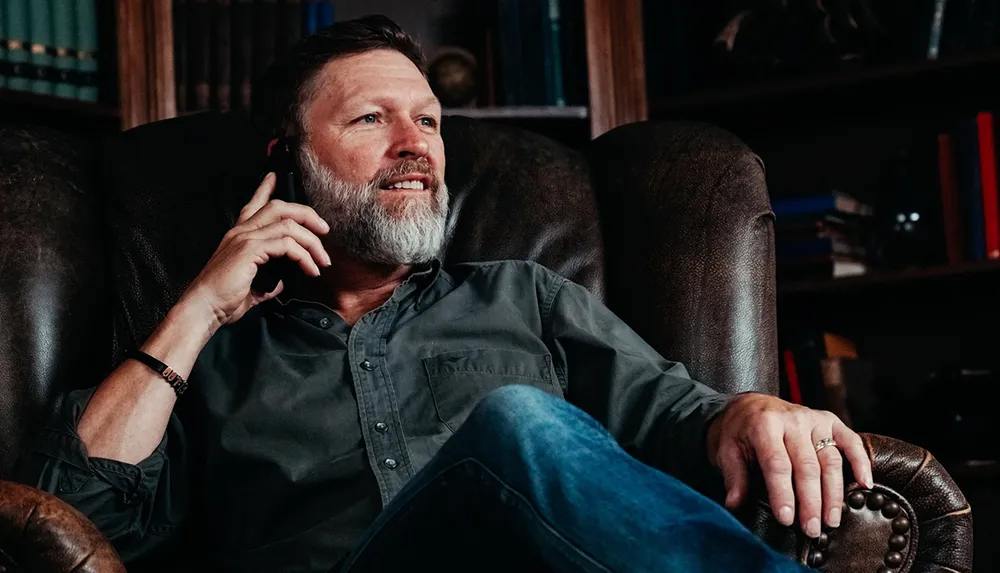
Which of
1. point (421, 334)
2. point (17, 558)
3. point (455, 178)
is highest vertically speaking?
point (455, 178)

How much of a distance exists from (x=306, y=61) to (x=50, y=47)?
0.87 metres

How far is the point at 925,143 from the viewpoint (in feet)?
8.13

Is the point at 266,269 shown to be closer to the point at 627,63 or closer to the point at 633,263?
the point at 633,263

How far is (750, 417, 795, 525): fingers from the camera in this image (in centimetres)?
106

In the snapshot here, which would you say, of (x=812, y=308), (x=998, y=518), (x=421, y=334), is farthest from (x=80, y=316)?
(x=998, y=518)

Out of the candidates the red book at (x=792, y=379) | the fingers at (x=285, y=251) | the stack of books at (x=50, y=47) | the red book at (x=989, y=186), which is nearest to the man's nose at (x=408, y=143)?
the fingers at (x=285, y=251)

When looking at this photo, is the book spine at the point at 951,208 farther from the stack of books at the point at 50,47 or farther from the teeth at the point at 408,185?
the stack of books at the point at 50,47

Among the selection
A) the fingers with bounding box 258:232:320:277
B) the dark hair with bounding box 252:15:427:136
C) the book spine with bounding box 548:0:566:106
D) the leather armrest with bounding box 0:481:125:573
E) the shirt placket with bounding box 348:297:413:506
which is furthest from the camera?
the book spine with bounding box 548:0:566:106

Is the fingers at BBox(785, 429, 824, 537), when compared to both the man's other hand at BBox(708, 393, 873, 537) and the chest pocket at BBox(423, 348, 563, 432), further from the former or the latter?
the chest pocket at BBox(423, 348, 563, 432)

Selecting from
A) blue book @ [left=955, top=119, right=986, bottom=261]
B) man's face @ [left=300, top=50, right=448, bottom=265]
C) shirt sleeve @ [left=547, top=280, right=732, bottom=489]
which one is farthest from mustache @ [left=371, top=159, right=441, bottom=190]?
blue book @ [left=955, top=119, right=986, bottom=261]

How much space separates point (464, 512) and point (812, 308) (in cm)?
188

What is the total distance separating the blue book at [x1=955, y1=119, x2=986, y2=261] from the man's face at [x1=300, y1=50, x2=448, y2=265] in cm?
120

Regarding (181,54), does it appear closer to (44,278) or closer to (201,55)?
(201,55)

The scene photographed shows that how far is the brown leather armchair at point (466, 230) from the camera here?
1608mm
